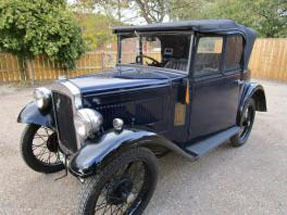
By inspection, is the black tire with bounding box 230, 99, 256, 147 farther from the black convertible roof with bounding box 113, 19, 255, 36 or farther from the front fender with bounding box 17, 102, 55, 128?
the front fender with bounding box 17, 102, 55, 128

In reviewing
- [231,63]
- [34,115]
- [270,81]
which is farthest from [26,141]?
[270,81]

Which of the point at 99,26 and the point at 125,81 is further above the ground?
the point at 99,26

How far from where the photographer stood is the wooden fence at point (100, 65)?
315 inches

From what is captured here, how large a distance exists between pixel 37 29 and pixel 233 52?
19.1 ft

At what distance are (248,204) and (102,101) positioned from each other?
1845 millimetres

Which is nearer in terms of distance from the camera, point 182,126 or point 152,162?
point 152,162

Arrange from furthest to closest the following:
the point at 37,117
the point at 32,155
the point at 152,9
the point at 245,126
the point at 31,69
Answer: the point at 152,9, the point at 31,69, the point at 245,126, the point at 32,155, the point at 37,117

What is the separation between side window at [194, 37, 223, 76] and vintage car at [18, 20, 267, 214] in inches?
0.5

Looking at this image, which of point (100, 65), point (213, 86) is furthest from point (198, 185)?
point (100, 65)

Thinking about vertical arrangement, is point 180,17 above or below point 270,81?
above

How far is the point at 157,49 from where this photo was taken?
311 cm

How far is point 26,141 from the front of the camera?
2.62 meters

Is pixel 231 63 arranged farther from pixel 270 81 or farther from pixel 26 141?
pixel 270 81

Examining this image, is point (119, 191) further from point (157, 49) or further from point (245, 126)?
point (245, 126)
